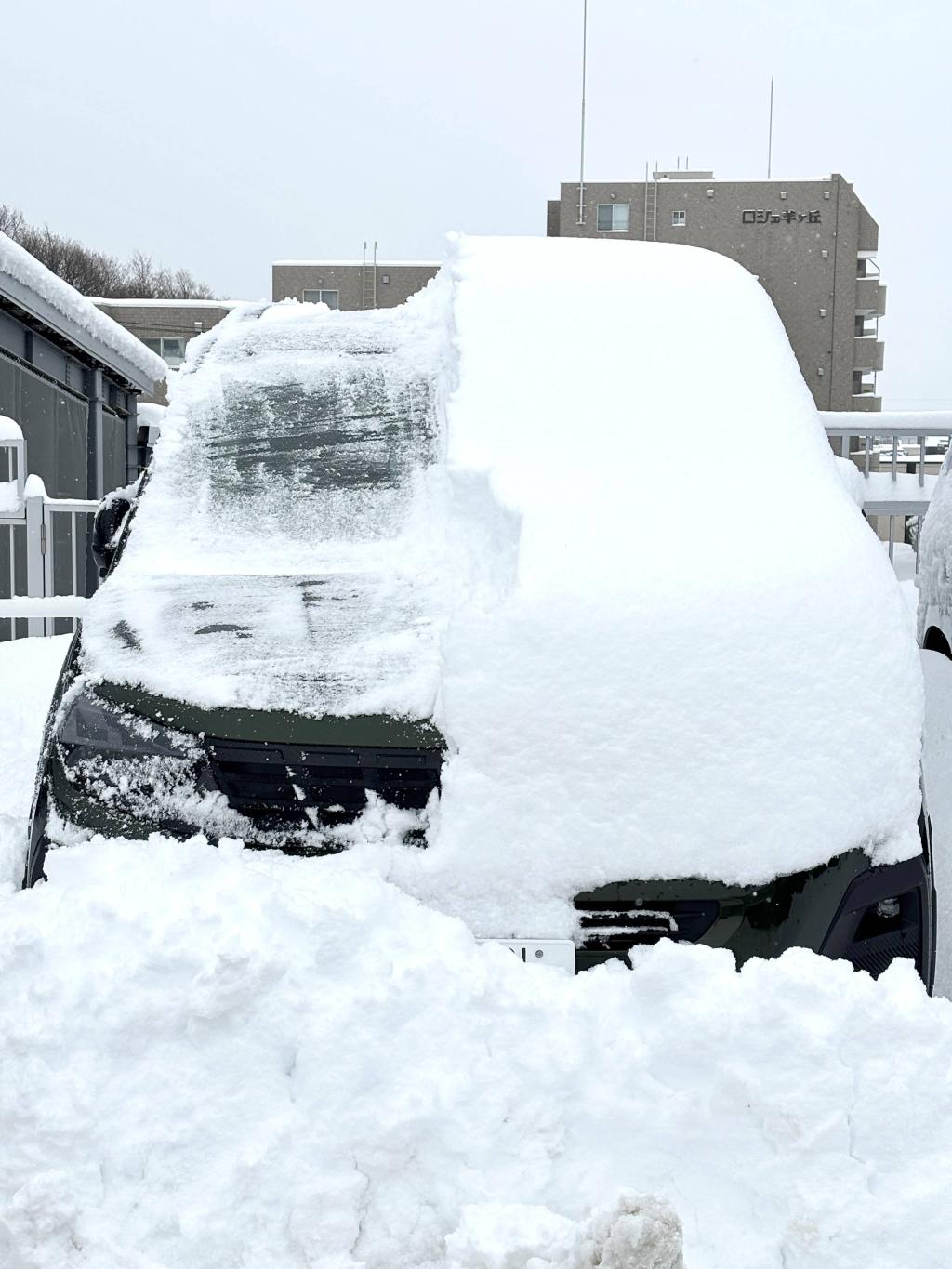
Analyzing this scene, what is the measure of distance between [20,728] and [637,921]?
11.3ft

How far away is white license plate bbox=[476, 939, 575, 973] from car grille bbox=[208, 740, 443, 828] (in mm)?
305

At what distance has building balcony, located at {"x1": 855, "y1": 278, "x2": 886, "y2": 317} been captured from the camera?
45.2 m

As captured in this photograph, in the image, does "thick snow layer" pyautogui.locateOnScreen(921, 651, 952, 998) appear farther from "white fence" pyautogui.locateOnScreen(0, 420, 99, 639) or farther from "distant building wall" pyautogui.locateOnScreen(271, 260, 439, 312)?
"distant building wall" pyautogui.locateOnScreen(271, 260, 439, 312)

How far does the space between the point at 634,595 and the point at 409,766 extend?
0.56 meters

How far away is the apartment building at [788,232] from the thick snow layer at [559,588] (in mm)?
42362

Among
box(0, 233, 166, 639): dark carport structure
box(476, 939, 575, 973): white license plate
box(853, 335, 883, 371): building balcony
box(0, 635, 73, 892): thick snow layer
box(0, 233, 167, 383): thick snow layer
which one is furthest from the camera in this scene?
box(853, 335, 883, 371): building balcony

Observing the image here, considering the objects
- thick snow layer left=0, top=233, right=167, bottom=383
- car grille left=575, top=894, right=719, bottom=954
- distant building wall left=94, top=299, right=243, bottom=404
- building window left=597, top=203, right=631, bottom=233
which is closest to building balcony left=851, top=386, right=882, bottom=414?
building window left=597, top=203, right=631, bottom=233

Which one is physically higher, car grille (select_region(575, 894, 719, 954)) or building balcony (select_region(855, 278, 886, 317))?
building balcony (select_region(855, 278, 886, 317))

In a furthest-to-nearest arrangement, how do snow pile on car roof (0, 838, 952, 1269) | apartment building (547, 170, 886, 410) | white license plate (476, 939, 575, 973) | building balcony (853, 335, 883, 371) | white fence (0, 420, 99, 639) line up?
building balcony (853, 335, 883, 371)
apartment building (547, 170, 886, 410)
white fence (0, 420, 99, 639)
white license plate (476, 939, 575, 973)
snow pile on car roof (0, 838, 952, 1269)

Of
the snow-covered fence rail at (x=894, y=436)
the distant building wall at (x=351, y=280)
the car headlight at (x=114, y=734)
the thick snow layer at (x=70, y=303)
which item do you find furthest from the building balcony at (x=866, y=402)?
the car headlight at (x=114, y=734)

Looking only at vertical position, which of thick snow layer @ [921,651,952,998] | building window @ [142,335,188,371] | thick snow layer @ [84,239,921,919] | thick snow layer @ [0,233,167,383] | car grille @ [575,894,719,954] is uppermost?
building window @ [142,335,188,371]

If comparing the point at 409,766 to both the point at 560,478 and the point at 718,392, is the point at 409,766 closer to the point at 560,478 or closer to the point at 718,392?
the point at 560,478

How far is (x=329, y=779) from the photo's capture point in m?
2.25

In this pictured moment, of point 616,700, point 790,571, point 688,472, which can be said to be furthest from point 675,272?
point 616,700
